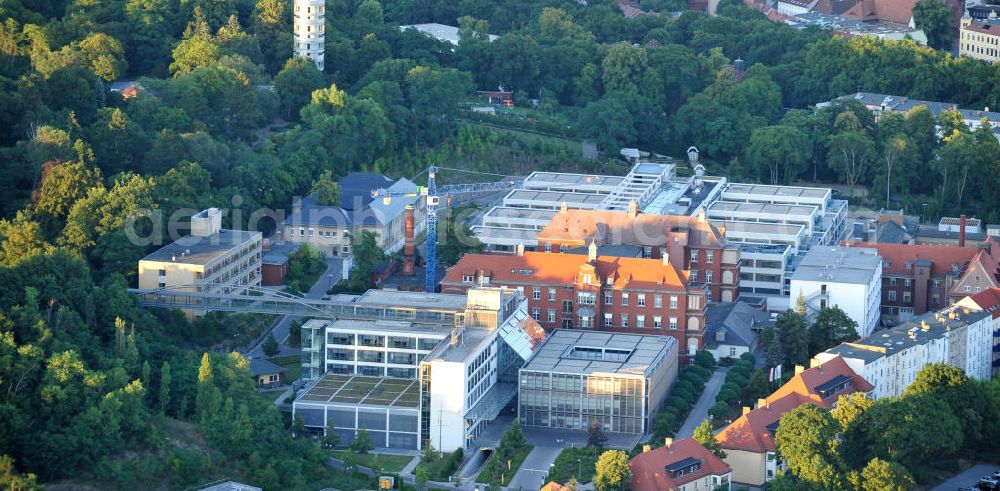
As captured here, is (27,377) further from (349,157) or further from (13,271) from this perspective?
(349,157)

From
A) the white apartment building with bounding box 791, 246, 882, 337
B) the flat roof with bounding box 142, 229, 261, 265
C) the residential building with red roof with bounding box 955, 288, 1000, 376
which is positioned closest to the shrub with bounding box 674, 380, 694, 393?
the white apartment building with bounding box 791, 246, 882, 337

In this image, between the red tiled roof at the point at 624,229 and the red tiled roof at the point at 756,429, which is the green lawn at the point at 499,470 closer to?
the red tiled roof at the point at 756,429

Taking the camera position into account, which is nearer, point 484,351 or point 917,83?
point 484,351

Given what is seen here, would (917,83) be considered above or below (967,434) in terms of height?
above

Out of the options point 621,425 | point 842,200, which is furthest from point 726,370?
point 842,200

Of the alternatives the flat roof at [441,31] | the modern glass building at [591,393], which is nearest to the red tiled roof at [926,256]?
the modern glass building at [591,393]

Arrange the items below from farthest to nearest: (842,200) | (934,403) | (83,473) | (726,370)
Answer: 1. (842,200)
2. (726,370)
3. (934,403)
4. (83,473)
